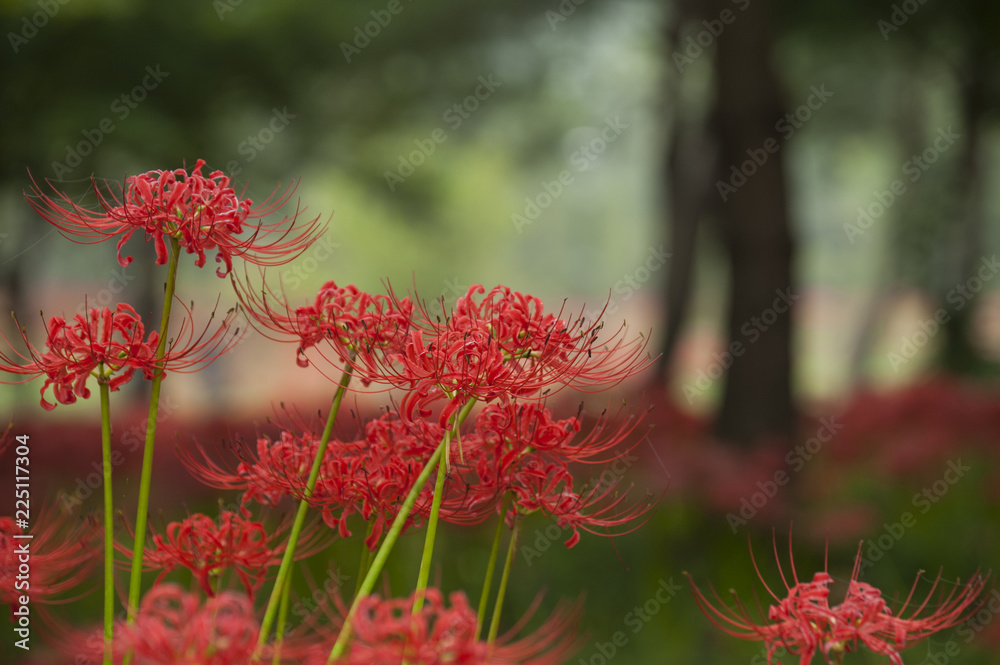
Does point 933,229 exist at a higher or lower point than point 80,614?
higher

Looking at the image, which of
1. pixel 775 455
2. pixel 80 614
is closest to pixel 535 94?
pixel 775 455

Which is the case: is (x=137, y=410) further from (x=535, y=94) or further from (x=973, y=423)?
(x=535, y=94)

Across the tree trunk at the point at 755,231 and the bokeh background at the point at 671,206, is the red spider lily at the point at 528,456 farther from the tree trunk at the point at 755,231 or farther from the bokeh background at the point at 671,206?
the tree trunk at the point at 755,231

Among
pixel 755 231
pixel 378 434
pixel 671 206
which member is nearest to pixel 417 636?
pixel 378 434

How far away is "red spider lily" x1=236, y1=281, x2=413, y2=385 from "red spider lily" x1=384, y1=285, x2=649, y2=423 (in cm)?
2

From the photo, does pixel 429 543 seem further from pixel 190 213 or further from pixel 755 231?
pixel 755 231

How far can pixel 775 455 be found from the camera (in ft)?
15.0

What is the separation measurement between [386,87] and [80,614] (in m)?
5.82

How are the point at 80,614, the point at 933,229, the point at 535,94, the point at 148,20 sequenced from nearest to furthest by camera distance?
the point at 80,614 → the point at 148,20 → the point at 933,229 → the point at 535,94

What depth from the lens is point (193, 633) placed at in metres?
0.66

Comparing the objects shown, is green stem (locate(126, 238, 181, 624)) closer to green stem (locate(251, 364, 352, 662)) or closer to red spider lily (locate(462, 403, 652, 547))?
green stem (locate(251, 364, 352, 662))

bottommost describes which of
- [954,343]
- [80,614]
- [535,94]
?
[80,614]

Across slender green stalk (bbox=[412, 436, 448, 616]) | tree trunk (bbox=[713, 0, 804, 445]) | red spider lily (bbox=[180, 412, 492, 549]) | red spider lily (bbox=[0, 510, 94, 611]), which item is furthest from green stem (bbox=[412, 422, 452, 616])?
tree trunk (bbox=[713, 0, 804, 445])

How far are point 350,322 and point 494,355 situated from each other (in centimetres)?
18
